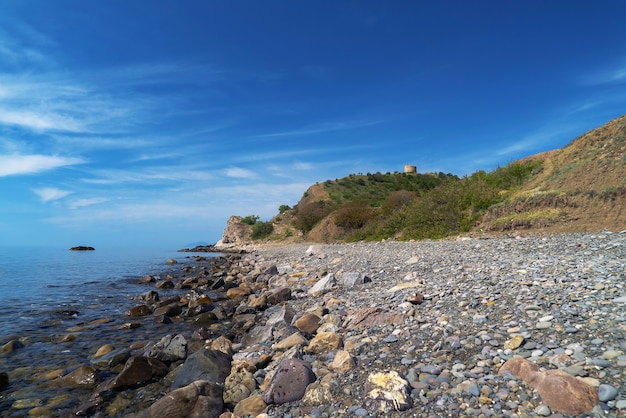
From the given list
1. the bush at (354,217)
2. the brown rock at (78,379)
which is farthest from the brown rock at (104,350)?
the bush at (354,217)

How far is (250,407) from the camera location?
14.5 feet

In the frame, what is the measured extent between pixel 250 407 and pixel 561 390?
11.5ft

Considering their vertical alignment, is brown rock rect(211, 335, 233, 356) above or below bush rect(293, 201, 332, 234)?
below

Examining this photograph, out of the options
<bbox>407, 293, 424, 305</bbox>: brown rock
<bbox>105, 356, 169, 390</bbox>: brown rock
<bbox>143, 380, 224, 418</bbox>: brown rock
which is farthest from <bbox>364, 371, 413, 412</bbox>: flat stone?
<bbox>105, 356, 169, 390</bbox>: brown rock

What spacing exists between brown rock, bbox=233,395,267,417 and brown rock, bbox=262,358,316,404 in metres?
0.08

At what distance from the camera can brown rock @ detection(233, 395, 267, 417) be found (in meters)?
4.35

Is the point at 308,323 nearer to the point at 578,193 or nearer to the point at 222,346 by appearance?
the point at 222,346

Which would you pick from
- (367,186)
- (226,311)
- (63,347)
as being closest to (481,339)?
(226,311)

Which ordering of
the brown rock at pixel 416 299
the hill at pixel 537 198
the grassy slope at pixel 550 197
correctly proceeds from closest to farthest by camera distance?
the brown rock at pixel 416 299 → the grassy slope at pixel 550 197 → the hill at pixel 537 198

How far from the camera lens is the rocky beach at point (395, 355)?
349 centimetres

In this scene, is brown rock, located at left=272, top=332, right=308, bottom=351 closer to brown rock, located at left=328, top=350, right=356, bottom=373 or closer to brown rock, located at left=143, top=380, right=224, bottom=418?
brown rock, located at left=328, top=350, right=356, bottom=373

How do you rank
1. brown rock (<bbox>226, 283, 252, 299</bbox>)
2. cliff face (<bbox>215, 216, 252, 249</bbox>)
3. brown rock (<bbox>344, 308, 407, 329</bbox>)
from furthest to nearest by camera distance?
1. cliff face (<bbox>215, 216, 252, 249</bbox>)
2. brown rock (<bbox>226, 283, 252, 299</bbox>)
3. brown rock (<bbox>344, 308, 407, 329</bbox>)

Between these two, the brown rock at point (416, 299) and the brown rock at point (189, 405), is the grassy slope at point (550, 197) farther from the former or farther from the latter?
the brown rock at point (189, 405)

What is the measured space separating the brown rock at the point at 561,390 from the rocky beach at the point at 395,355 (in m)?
0.01
